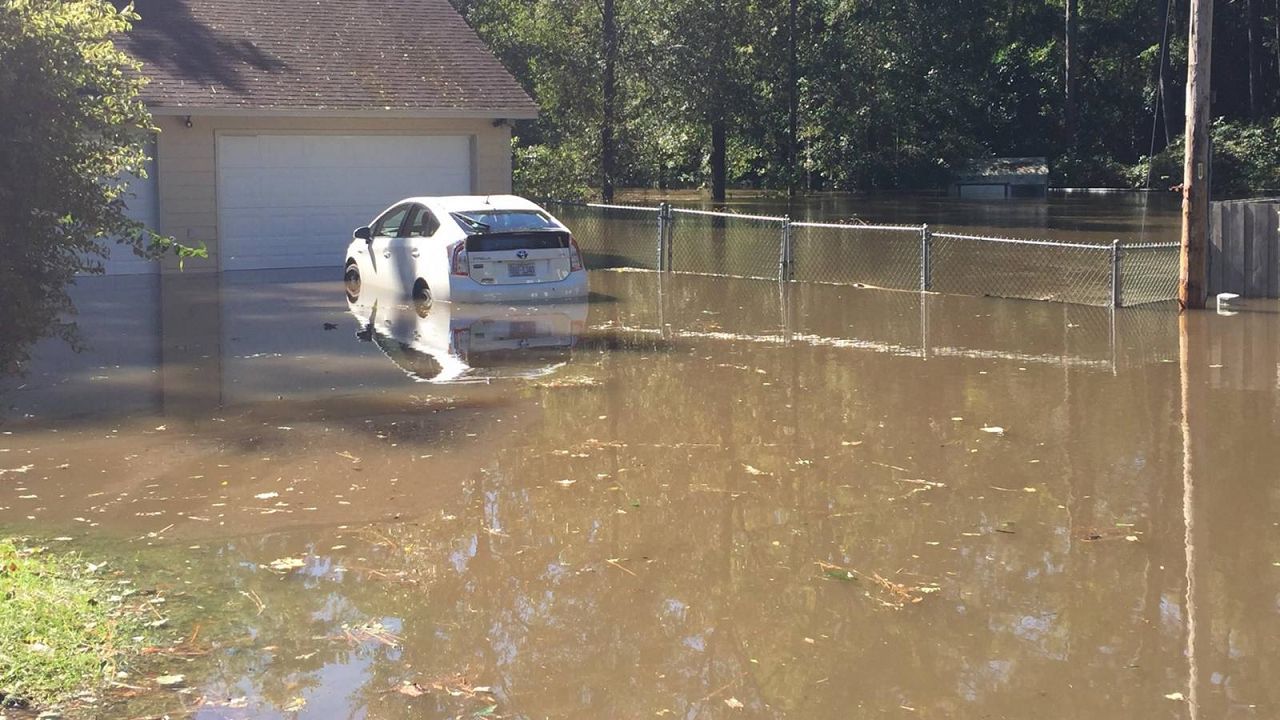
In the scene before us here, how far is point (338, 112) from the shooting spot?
23.1 metres

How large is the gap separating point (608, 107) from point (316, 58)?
16.2 metres

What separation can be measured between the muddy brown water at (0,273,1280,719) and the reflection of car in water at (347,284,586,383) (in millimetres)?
116

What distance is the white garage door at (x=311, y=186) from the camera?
23.2 meters

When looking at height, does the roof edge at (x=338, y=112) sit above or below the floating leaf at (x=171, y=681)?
above

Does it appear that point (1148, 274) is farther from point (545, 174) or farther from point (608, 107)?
point (608, 107)

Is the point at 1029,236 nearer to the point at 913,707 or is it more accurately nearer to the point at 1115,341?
the point at 1115,341

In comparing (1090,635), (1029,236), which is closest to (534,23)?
(1029,236)

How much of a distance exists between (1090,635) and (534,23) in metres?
39.9

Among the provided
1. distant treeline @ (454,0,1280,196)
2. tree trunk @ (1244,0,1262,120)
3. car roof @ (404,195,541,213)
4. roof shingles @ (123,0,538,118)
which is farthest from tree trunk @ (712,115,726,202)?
car roof @ (404,195,541,213)

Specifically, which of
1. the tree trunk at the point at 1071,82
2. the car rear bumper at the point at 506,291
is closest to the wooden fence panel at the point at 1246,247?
the car rear bumper at the point at 506,291

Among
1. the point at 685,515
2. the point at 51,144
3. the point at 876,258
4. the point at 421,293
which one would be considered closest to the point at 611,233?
the point at 876,258

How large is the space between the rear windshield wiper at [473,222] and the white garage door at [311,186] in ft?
23.5

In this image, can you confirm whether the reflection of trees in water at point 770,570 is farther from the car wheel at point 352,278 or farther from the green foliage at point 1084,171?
the green foliage at point 1084,171

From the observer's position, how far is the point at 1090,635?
6.31m
